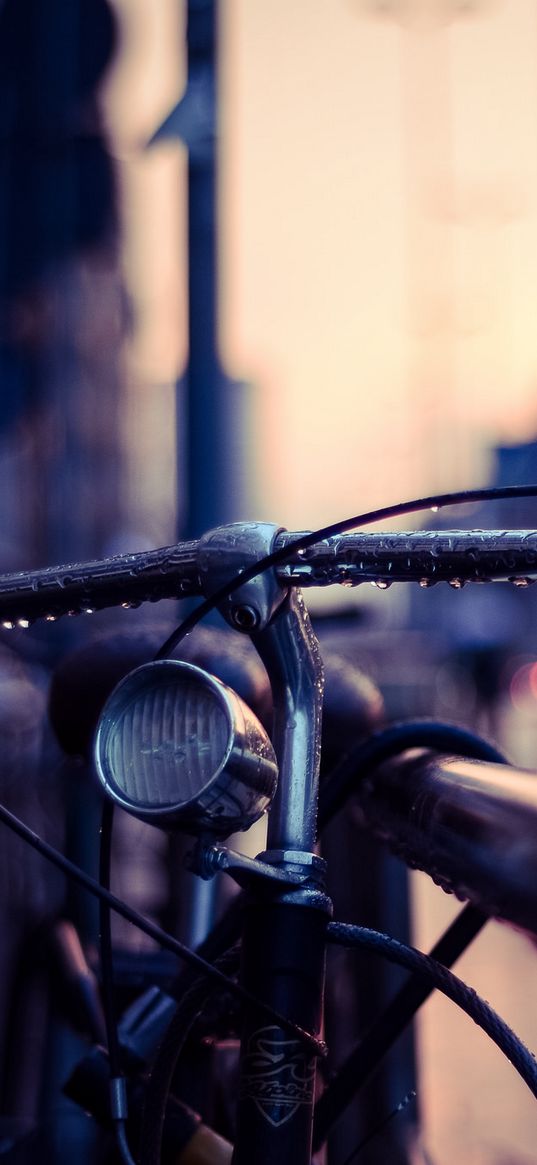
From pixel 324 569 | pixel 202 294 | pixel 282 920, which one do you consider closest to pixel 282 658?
pixel 324 569

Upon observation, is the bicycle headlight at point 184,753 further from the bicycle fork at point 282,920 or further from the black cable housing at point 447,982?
the black cable housing at point 447,982

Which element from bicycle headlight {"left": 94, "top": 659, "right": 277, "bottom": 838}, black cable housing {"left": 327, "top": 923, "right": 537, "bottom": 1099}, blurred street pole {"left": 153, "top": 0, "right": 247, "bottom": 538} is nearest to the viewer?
bicycle headlight {"left": 94, "top": 659, "right": 277, "bottom": 838}

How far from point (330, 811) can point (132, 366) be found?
45.8 feet

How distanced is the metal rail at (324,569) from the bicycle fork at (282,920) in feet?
0.14

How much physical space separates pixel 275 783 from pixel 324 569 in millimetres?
170

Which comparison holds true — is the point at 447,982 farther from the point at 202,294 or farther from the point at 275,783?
the point at 202,294

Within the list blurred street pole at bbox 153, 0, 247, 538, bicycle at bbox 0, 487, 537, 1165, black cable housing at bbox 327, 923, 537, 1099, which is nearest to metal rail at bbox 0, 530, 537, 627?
bicycle at bbox 0, 487, 537, 1165

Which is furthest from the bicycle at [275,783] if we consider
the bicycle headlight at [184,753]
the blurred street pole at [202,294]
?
the blurred street pole at [202,294]

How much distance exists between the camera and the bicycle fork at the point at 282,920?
2.83 feet

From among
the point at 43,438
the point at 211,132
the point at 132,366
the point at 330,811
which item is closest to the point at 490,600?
the point at 132,366

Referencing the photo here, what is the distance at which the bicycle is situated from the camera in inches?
32.4

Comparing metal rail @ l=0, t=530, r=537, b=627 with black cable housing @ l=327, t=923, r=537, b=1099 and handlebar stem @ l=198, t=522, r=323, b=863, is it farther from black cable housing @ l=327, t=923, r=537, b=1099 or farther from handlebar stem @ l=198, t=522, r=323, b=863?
black cable housing @ l=327, t=923, r=537, b=1099

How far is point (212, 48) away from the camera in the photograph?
381 cm

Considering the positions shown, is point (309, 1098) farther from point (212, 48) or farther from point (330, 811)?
point (212, 48)
